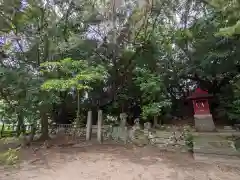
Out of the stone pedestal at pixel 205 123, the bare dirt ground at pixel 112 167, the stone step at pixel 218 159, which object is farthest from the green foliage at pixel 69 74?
the stone pedestal at pixel 205 123

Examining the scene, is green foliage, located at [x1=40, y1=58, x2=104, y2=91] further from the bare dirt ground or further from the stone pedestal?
the stone pedestal

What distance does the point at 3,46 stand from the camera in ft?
21.2

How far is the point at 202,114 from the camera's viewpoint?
737cm

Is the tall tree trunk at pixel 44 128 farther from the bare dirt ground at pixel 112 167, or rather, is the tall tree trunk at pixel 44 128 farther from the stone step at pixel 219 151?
the stone step at pixel 219 151

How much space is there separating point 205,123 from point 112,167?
4431 mm

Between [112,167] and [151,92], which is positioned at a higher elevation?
[151,92]

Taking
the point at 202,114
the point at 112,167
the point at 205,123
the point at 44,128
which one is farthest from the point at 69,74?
the point at 205,123

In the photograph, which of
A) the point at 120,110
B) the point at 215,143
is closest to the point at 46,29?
the point at 120,110

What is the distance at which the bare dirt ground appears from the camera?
156 inches

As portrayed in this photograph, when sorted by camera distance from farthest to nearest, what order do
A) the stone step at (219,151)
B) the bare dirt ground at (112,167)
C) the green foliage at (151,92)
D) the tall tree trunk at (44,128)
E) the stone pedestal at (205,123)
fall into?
the tall tree trunk at (44,128), the green foliage at (151,92), the stone pedestal at (205,123), the stone step at (219,151), the bare dirt ground at (112,167)

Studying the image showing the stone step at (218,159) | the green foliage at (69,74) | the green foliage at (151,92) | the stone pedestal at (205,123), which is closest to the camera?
the stone step at (218,159)

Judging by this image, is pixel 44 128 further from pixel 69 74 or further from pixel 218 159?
pixel 218 159

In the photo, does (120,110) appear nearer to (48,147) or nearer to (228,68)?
(48,147)

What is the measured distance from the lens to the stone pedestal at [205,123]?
278 inches
